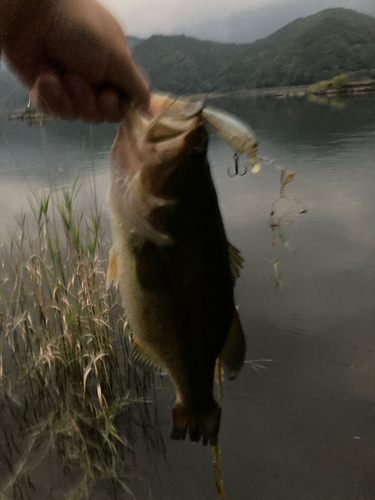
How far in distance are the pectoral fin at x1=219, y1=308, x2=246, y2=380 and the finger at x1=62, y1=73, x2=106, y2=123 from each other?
0.99 meters

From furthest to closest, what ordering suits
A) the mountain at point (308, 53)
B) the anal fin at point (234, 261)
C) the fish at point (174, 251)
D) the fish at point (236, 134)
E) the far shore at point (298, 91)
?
the mountain at point (308, 53), the far shore at point (298, 91), the anal fin at point (234, 261), the fish at point (174, 251), the fish at point (236, 134)

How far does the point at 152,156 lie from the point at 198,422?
1.18 meters

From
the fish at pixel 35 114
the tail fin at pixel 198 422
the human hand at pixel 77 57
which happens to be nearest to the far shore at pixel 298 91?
the fish at pixel 35 114

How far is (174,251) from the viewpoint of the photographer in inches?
51.9

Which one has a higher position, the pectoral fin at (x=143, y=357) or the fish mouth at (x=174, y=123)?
the fish mouth at (x=174, y=123)

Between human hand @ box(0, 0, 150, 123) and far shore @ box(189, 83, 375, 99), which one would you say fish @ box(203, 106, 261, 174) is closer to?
human hand @ box(0, 0, 150, 123)

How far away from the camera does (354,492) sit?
285cm

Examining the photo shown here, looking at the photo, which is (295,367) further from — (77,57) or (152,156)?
(77,57)

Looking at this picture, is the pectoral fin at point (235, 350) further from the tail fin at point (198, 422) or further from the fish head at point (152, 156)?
the fish head at point (152, 156)

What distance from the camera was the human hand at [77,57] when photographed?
1.22 meters

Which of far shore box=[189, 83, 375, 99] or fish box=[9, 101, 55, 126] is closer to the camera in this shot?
fish box=[9, 101, 55, 126]

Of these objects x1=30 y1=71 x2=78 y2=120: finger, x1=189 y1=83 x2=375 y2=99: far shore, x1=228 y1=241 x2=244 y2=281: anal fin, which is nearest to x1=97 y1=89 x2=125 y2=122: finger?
x1=30 y1=71 x2=78 y2=120: finger

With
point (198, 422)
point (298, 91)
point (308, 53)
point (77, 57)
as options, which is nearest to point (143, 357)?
point (198, 422)

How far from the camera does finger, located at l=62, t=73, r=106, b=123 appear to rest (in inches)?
50.2
